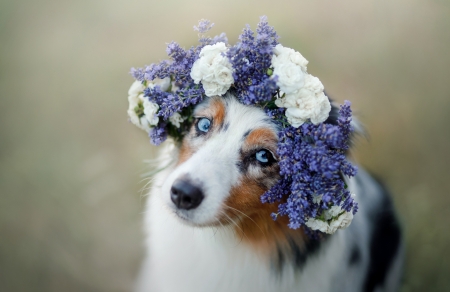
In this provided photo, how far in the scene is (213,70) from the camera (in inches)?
57.2

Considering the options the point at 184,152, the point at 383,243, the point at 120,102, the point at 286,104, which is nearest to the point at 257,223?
the point at 184,152

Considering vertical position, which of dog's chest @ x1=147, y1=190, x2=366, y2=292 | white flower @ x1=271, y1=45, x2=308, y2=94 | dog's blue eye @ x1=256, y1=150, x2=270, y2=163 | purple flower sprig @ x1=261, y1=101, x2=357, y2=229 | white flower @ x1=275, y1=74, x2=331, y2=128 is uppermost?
white flower @ x1=271, y1=45, x2=308, y2=94

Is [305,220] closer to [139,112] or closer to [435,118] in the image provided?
[139,112]

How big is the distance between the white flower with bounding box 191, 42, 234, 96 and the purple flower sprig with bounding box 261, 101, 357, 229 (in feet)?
0.97

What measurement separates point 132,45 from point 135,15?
0.51ft

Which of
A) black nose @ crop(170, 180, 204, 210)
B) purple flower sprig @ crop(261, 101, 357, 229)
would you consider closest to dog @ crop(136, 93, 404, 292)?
black nose @ crop(170, 180, 204, 210)

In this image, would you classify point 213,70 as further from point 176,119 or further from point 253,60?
point 176,119

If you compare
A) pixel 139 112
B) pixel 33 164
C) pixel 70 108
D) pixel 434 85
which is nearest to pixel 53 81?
pixel 70 108

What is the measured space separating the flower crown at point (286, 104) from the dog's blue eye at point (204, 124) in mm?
92

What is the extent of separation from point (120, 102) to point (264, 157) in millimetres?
1001

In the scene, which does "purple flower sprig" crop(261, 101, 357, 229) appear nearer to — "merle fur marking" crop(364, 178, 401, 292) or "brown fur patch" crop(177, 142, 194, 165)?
"brown fur patch" crop(177, 142, 194, 165)

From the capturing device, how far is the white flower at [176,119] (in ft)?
5.60

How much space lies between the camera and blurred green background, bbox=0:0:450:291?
2.03 meters

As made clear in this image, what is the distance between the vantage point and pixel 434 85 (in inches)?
80.7
